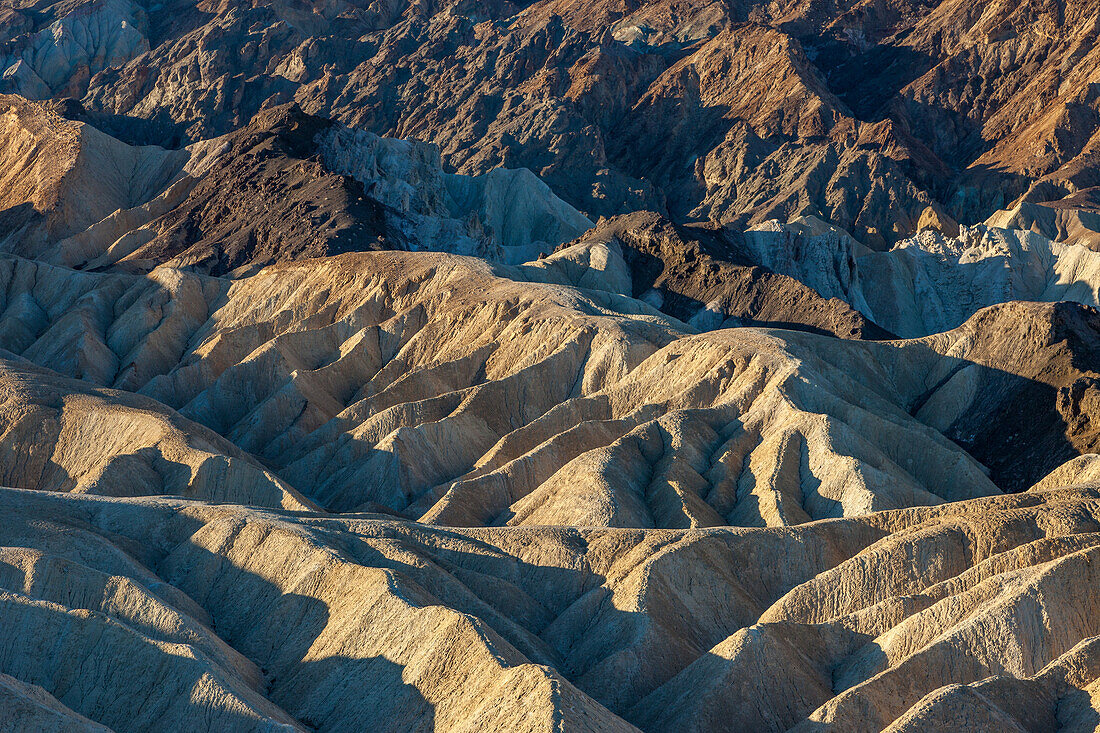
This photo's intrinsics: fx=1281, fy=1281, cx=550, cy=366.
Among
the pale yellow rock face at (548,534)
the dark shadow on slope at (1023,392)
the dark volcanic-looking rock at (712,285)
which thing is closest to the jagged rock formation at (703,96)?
the dark volcanic-looking rock at (712,285)

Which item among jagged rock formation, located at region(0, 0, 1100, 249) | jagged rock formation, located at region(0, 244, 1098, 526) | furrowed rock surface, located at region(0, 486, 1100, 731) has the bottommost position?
jagged rock formation, located at region(0, 0, 1100, 249)

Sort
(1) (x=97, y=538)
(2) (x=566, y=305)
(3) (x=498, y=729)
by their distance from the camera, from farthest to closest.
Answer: (2) (x=566, y=305) → (1) (x=97, y=538) → (3) (x=498, y=729)

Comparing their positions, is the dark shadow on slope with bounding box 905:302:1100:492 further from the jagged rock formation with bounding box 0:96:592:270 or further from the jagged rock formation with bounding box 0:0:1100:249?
the jagged rock formation with bounding box 0:0:1100:249

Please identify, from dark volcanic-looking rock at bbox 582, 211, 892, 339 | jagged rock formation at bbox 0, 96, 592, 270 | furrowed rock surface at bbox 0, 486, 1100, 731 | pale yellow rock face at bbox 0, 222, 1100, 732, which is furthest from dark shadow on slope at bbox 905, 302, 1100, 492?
jagged rock formation at bbox 0, 96, 592, 270

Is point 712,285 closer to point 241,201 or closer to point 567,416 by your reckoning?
point 567,416

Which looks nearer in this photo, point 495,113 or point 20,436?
point 20,436

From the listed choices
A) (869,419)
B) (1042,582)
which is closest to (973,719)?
(1042,582)

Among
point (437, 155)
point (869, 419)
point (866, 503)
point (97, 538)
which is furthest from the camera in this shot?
point (437, 155)

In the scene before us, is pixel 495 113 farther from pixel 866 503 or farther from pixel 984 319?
pixel 866 503

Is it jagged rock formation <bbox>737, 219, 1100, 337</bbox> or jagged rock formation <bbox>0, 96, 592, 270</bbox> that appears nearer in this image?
jagged rock formation <bbox>0, 96, 592, 270</bbox>

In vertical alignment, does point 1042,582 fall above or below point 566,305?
above
